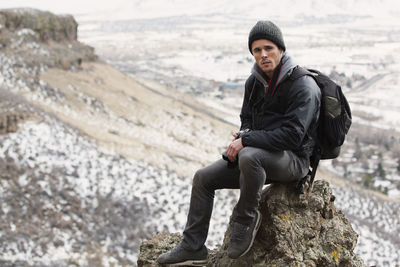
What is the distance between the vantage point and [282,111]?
473cm

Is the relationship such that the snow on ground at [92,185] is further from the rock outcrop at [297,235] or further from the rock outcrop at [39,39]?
the rock outcrop at [39,39]

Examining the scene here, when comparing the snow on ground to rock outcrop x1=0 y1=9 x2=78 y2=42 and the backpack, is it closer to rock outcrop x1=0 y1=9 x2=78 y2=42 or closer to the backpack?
the backpack

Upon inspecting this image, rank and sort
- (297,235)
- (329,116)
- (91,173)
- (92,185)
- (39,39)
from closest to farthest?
(329,116), (297,235), (92,185), (91,173), (39,39)

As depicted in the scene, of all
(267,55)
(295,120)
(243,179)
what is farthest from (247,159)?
(267,55)

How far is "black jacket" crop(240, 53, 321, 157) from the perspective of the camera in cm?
449

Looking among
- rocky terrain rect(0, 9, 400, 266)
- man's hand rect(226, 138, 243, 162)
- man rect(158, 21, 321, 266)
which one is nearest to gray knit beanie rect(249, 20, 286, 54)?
man rect(158, 21, 321, 266)

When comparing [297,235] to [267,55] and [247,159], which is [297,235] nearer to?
[247,159]

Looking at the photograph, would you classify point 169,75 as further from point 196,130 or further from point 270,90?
point 270,90

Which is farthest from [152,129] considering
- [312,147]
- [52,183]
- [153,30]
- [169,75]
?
[153,30]

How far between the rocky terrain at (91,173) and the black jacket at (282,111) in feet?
23.0

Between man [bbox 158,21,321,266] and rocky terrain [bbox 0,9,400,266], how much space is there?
6.22 m

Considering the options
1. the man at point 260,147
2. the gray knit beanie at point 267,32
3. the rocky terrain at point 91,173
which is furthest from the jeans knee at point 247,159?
the rocky terrain at point 91,173

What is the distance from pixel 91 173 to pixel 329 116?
10.7 meters

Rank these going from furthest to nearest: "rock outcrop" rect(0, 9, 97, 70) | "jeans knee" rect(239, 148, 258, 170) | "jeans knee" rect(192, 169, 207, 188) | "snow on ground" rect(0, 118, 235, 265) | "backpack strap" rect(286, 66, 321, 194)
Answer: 1. "rock outcrop" rect(0, 9, 97, 70)
2. "snow on ground" rect(0, 118, 235, 265)
3. "jeans knee" rect(192, 169, 207, 188)
4. "backpack strap" rect(286, 66, 321, 194)
5. "jeans knee" rect(239, 148, 258, 170)
